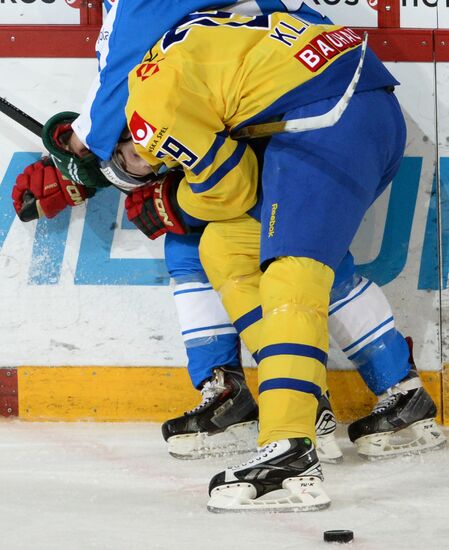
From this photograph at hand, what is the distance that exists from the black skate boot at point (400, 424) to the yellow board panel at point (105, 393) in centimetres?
60

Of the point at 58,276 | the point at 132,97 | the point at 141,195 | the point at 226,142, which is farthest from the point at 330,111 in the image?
the point at 58,276

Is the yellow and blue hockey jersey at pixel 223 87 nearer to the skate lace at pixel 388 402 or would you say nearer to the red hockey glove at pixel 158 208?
the red hockey glove at pixel 158 208

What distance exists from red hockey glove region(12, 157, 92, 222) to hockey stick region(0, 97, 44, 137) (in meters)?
0.09

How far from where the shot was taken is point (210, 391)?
2.85 meters

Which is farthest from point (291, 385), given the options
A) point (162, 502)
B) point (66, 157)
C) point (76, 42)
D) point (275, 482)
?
point (76, 42)

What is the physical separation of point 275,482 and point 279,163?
2.25ft

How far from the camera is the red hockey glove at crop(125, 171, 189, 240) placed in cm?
282

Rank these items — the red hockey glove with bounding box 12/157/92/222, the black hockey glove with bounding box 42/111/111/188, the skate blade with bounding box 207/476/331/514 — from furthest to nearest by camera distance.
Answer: the red hockey glove with bounding box 12/157/92/222, the black hockey glove with bounding box 42/111/111/188, the skate blade with bounding box 207/476/331/514

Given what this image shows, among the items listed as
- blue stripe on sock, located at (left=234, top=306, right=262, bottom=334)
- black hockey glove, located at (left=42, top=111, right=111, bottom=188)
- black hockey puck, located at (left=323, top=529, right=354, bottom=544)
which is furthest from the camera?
black hockey glove, located at (left=42, top=111, right=111, bottom=188)

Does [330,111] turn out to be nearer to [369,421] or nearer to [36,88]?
[369,421]

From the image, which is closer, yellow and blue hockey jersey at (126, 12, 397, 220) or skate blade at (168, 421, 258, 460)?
yellow and blue hockey jersey at (126, 12, 397, 220)

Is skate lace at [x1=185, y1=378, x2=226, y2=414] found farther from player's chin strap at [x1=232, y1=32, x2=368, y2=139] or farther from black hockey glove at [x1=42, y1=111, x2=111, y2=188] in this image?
player's chin strap at [x1=232, y1=32, x2=368, y2=139]

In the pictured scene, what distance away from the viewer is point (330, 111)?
7.73 ft

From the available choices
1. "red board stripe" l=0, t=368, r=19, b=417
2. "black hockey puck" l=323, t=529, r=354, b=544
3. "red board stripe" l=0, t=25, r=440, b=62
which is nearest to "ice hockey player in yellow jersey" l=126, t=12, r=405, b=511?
"black hockey puck" l=323, t=529, r=354, b=544
